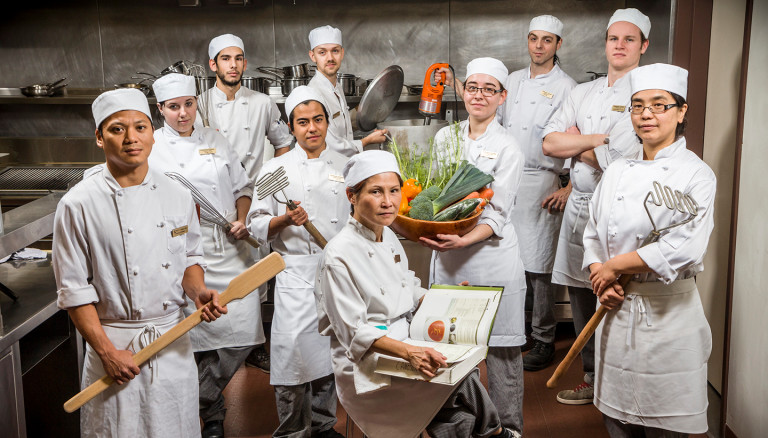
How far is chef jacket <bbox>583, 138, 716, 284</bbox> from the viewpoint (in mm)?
2238

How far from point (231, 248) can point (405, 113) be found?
2.45 m

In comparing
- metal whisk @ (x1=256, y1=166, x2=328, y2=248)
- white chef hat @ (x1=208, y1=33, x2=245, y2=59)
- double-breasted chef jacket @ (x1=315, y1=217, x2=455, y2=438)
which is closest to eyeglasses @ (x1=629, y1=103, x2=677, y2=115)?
double-breasted chef jacket @ (x1=315, y1=217, x2=455, y2=438)

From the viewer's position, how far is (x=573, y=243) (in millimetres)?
3531

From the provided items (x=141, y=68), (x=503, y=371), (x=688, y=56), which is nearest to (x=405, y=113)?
(x=141, y=68)

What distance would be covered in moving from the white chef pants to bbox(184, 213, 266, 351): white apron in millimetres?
367

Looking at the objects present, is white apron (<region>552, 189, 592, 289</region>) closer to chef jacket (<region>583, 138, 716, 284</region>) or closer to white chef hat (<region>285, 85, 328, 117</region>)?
chef jacket (<region>583, 138, 716, 284</region>)

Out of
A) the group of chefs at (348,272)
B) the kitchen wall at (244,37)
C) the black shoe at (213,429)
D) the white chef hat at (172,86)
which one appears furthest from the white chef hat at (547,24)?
the black shoe at (213,429)

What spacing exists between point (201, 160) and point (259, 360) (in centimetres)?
129

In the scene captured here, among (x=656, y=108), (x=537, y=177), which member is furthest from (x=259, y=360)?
(x=656, y=108)

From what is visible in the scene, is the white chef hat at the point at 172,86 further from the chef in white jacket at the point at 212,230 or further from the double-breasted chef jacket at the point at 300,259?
the double-breasted chef jacket at the point at 300,259

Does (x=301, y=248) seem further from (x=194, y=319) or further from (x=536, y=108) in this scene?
(x=536, y=108)

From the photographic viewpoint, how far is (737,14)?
3.02 meters

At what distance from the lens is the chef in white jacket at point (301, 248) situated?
2.95 meters

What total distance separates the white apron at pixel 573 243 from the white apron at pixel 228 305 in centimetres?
145
